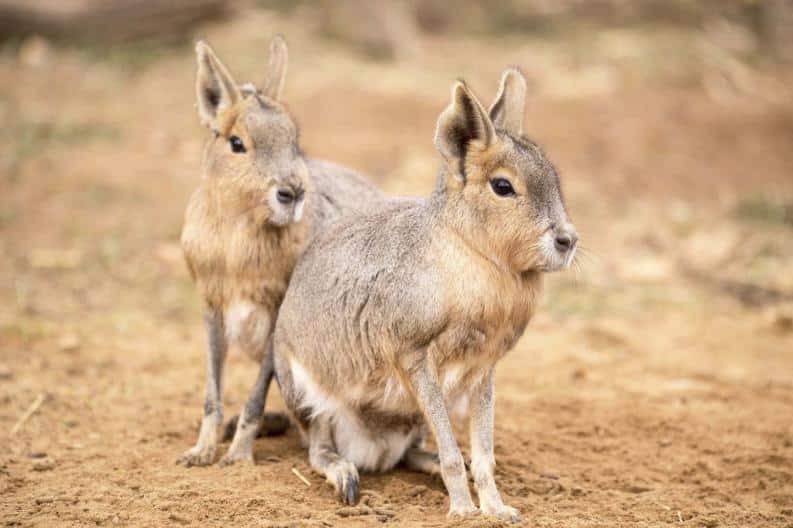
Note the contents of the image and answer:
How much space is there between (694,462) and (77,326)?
4.01 metres

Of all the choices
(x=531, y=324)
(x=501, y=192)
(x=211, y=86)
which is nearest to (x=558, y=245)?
(x=501, y=192)

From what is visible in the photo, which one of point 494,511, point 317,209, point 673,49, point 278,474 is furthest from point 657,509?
point 673,49

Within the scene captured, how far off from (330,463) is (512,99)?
173cm

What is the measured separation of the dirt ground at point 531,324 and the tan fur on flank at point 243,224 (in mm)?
376

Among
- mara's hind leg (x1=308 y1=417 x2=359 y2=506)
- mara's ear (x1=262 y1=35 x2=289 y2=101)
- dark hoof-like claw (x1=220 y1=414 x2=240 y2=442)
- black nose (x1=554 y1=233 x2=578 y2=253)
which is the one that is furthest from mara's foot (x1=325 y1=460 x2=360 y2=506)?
mara's ear (x1=262 y1=35 x2=289 y2=101)

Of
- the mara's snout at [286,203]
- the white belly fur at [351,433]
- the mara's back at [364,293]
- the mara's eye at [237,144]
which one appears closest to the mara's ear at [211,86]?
the mara's eye at [237,144]

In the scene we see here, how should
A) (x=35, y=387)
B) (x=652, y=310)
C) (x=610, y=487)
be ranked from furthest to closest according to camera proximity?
1. (x=652, y=310)
2. (x=35, y=387)
3. (x=610, y=487)

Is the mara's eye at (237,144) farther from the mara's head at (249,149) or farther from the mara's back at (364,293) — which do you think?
the mara's back at (364,293)

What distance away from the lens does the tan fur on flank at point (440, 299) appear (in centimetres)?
375

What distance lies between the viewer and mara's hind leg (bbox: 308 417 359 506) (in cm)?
412

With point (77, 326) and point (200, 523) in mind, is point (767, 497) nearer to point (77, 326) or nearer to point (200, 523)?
point (200, 523)

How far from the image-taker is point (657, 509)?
13.5ft

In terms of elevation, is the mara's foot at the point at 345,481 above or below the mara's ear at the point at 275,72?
below

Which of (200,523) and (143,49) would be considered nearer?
(200,523)
